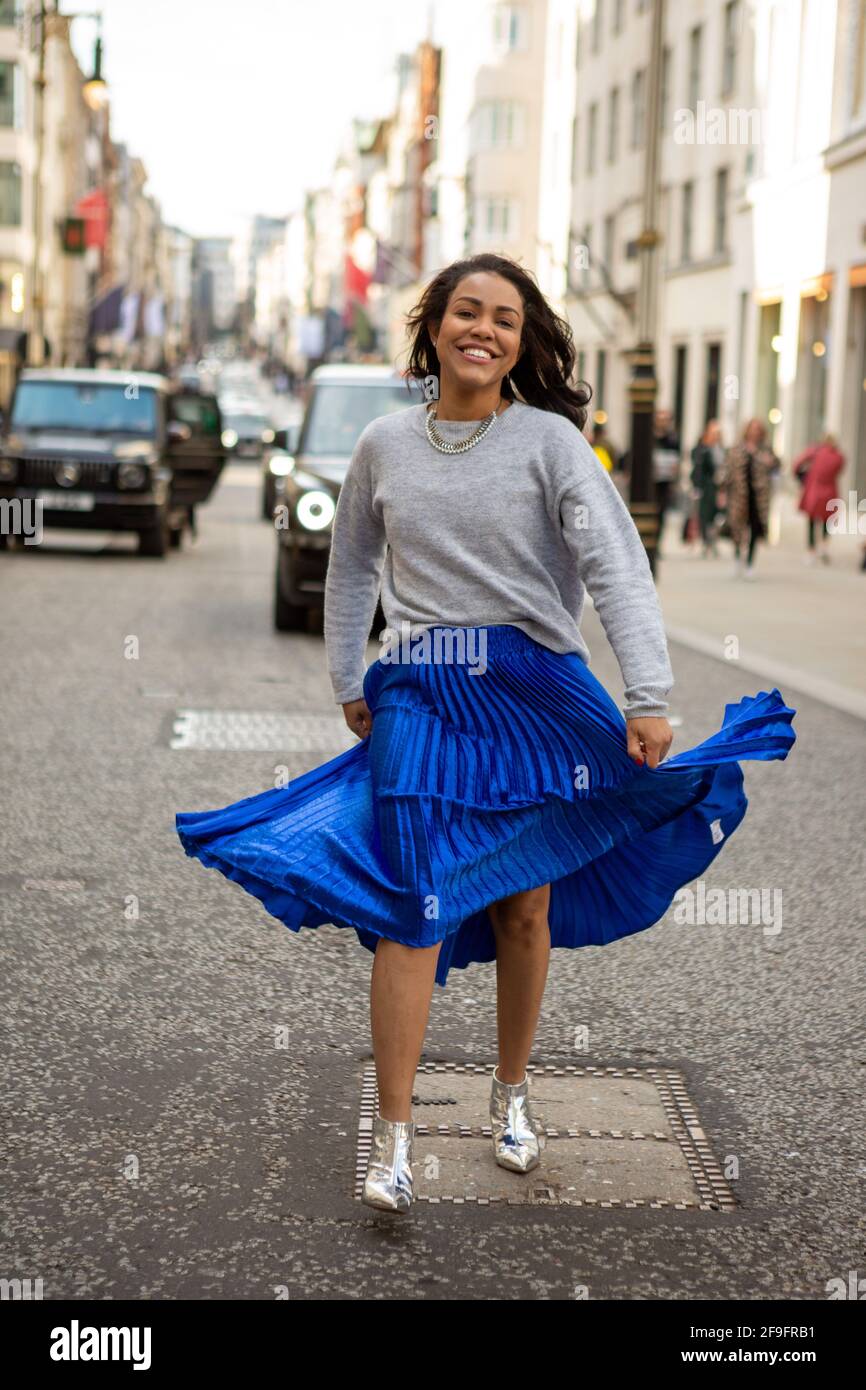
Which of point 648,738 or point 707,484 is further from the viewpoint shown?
point 707,484

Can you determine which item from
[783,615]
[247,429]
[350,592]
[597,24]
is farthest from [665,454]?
[247,429]

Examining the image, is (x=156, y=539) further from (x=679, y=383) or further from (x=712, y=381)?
(x=679, y=383)

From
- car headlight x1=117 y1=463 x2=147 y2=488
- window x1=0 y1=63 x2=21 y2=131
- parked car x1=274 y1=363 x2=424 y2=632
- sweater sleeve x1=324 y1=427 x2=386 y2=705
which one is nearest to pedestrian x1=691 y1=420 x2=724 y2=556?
car headlight x1=117 y1=463 x2=147 y2=488

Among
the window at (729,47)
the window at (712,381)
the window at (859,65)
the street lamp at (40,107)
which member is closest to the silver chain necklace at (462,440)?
the window at (859,65)

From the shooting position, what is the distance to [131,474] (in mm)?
19516

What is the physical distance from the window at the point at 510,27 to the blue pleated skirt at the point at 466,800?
63.3 meters

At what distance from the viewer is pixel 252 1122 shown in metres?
4.01

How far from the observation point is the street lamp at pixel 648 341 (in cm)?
1709

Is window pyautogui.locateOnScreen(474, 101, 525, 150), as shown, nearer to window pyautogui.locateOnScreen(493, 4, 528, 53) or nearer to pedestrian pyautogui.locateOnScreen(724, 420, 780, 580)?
window pyautogui.locateOnScreen(493, 4, 528, 53)

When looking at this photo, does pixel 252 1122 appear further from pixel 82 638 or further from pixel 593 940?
pixel 82 638

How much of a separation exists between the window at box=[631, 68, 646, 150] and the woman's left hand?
41.4m

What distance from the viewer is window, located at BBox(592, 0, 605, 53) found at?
154ft

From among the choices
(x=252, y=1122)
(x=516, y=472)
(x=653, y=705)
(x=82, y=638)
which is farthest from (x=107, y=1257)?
(x=82, y=638)

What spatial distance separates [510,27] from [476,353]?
210ft
